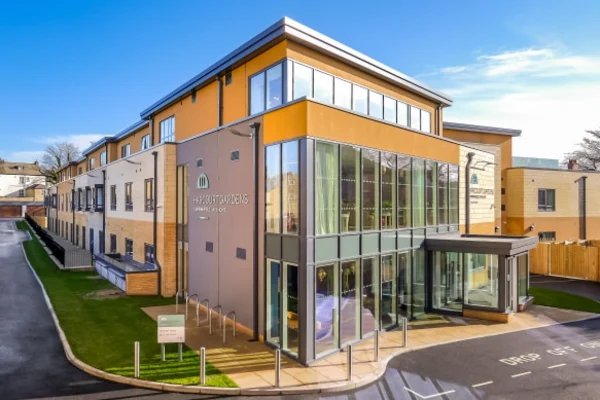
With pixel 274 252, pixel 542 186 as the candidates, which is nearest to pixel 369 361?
pixel 274 252

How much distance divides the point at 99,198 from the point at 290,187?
25816 millimetres

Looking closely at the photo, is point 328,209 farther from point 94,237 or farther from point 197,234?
point 94,237

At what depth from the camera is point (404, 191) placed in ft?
57.0

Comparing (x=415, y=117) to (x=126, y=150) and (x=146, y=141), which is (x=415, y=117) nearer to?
(x=146, y=141)

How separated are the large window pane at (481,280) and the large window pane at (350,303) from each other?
252 inches

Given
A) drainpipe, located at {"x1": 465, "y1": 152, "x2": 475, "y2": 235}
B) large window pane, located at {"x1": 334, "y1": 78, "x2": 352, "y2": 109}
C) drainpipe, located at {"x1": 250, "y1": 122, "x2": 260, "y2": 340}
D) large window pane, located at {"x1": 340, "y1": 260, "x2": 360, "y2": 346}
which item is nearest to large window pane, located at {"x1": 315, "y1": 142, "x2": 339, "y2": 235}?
large window pane, located at {"x1": 340, "y1": 260, "x2": 360, "y2": 346}

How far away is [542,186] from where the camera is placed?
33.2 metres

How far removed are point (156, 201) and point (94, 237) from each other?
16774mm

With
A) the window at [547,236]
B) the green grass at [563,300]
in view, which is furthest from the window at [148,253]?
the window at [547,236]

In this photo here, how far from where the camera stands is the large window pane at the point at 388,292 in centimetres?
1585

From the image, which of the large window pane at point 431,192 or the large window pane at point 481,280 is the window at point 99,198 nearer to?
the large window pane at point 431,192

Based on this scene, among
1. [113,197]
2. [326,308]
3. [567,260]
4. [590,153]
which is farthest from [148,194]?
[590,153]

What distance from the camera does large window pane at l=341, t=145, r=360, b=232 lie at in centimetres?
1401

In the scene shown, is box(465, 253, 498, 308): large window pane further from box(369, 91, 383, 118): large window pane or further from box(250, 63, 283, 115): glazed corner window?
box(250, 63, 283, 115): glazed corner window
